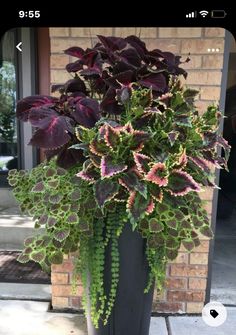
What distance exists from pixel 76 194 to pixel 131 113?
372mm

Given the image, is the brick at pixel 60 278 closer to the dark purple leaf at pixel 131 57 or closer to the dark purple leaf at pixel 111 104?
the dark purple leaf at pixel 111 104

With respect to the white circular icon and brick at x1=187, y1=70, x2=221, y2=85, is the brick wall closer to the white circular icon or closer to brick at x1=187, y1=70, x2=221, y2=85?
brick at x1=187, y1=70, x2=221, y2=85

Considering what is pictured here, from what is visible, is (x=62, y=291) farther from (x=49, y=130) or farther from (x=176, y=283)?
(x=49, y=130)

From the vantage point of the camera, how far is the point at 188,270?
7.38ft

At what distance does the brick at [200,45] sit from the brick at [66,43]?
0.50 m

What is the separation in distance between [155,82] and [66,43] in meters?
0.78

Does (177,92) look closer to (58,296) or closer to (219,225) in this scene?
(58,296)

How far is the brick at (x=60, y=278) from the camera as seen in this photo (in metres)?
2.28

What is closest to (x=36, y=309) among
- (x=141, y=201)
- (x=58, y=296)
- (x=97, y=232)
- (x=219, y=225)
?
(x=58, y=296)

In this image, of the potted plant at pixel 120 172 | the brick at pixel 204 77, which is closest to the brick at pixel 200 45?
the brick at pixel 204 77

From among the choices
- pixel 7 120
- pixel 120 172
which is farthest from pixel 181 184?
pixel 7 120

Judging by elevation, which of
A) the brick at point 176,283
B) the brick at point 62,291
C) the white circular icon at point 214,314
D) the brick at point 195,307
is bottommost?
the white circular icon at point 214,314

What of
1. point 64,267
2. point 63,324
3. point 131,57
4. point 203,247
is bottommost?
point 63,324
